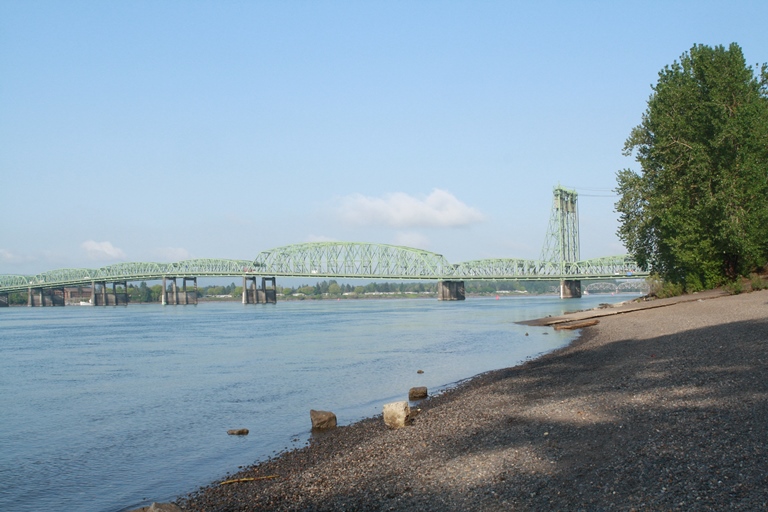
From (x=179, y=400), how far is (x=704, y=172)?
32.8 m

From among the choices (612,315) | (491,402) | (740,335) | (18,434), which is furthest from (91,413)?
(612,315)

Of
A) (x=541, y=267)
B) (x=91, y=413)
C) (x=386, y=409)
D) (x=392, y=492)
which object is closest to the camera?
(x=392, y=492)

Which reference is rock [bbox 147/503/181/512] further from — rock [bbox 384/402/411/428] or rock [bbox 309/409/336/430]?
rock [bbox 309/409/336/430]

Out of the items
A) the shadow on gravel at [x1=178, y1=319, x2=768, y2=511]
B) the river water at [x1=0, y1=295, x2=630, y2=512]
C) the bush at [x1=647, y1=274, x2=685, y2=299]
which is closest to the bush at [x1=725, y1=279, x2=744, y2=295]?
the bush at [x1=647, y1=274, x2=685, y2=299]

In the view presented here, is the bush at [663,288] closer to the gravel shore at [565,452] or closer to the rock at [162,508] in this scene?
the gravel shore at [565,452]

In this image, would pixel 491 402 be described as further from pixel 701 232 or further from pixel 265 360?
pixel 701 232

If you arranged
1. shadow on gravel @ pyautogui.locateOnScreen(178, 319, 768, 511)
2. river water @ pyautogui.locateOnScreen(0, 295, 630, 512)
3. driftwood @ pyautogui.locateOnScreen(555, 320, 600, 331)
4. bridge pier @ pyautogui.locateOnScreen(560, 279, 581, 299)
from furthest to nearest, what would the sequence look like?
bridge pier @ pyautogui.locateOnScreen(560, 279, 581, 299)
driftwood @ pyautogui.locateOnScreen(555, 320, 600, 331)
river water @ pyautogui.locateOnScreen(0, 295, 630, 512)
shadow on gravel @ pyautogui.locateOnScreen(178, 319, 768, 511)

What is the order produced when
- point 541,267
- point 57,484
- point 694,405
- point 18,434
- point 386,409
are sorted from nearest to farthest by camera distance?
1. point 694,405
2. point 57,484
3. point 386,409
4. point 18,434
5. point 541,267

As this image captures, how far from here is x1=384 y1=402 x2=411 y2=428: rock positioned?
1577 cm

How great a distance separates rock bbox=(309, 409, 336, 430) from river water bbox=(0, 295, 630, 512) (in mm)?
423

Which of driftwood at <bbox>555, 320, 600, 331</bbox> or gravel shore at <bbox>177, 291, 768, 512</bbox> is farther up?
gravel shore at <bbox>177, 291, 768, 512</bbox>

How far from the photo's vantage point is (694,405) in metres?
11.6

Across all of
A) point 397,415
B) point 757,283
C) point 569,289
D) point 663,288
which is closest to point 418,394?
point 397,415

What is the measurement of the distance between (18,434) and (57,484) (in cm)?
660
